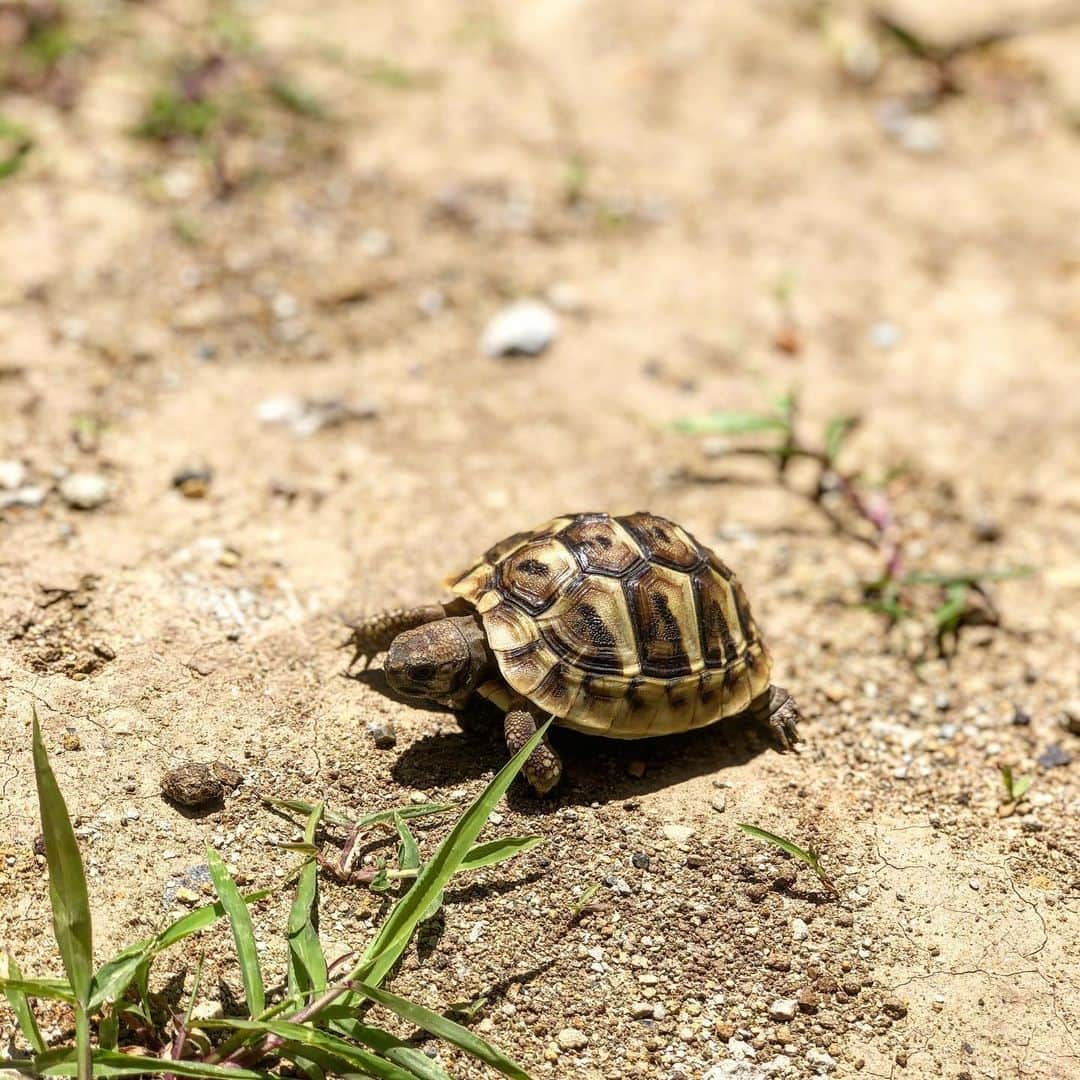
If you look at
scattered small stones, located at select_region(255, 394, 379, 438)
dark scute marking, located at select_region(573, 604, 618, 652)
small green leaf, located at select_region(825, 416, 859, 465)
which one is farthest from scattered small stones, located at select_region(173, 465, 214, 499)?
small green leaf, located at select_region(825, 416, 859, 465)

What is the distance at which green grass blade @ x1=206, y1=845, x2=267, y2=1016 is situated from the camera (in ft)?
9.72

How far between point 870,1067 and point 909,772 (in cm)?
124

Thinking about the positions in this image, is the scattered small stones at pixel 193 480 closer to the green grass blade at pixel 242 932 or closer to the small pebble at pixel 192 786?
the small pebble at pixel 192 786

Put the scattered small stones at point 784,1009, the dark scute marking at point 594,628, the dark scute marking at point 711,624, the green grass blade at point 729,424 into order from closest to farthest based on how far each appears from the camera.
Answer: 1. the scattered small stones at point 784,1009
2. the dark scute marking at point 594,628
3. the dark scute marking at point 711,624
4. the green grass blade at point 729,424

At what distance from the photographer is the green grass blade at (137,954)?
9.47ft

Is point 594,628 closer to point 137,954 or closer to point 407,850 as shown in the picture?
point 407,850

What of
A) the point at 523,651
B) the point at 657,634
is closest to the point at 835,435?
the point at 657,634

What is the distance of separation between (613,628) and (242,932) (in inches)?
57.1

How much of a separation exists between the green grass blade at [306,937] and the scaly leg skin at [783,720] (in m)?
1.68

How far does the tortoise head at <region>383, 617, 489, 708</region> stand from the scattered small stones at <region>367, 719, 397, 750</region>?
0.13 meters

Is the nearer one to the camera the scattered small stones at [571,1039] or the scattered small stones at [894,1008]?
the scattered small stones at [571,1039]

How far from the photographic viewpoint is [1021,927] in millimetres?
3494

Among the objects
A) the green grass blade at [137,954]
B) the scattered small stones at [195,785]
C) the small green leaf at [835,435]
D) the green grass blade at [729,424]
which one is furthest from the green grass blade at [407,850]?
the small green leaf at [835,435]

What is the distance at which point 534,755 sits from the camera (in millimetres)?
3596
